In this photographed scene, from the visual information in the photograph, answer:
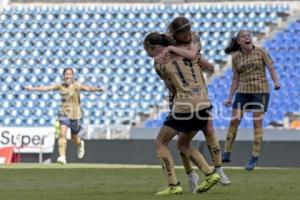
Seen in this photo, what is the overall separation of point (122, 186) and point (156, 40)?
2206 millimetres

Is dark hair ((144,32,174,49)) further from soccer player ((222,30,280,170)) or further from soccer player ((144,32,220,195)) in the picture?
soccer player ((222,30,280,170))

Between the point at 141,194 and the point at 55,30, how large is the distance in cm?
2394

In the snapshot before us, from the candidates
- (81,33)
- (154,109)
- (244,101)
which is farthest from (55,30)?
(244,101)

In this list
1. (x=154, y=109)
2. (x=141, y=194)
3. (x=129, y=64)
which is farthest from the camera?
(x=129, y=64)

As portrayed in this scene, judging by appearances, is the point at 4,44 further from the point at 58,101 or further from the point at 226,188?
the point at 226,188

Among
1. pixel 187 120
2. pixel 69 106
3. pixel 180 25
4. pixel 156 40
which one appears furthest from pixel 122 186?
pixel 69 106

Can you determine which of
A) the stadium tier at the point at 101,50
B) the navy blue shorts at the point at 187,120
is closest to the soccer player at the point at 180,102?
the navy blue shorts at the point at 187,120

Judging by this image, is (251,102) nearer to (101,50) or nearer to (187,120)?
(187,120)

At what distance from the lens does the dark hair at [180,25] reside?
29.8ft

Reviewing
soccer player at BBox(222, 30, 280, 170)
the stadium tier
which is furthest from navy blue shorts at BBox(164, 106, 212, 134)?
the stadium tier

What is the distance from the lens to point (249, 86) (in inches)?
556

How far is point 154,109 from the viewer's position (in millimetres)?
28609

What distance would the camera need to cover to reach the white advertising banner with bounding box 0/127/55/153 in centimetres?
2598

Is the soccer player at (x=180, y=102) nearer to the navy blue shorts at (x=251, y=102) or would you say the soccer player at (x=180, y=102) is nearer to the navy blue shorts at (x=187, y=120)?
the navy blue shorts at (x=187, y=120)
